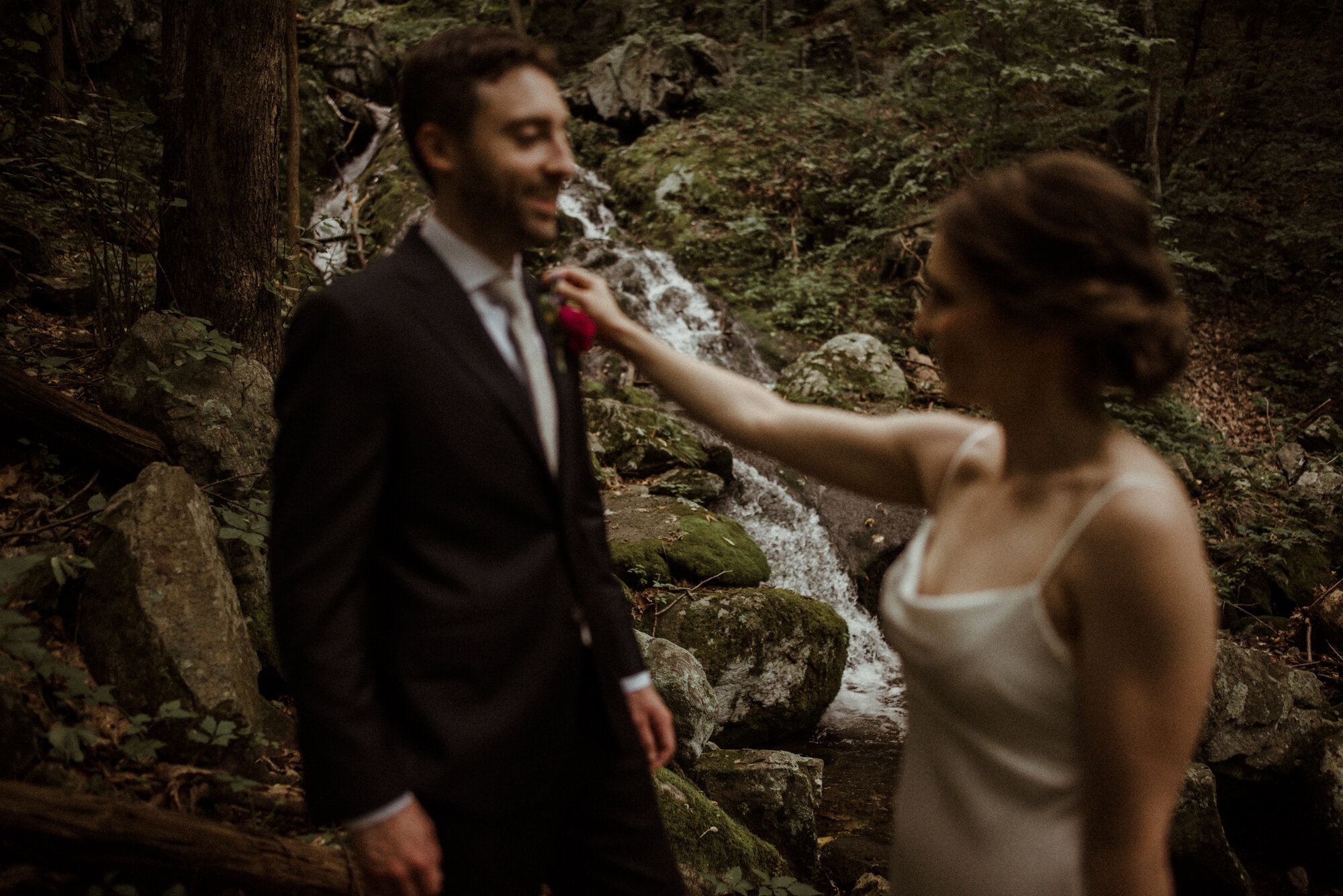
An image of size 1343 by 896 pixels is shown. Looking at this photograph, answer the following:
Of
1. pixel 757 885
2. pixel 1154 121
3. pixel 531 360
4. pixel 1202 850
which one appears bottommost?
pixel 1202 850

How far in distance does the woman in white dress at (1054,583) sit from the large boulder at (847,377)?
319 inches

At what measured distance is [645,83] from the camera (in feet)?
51.0

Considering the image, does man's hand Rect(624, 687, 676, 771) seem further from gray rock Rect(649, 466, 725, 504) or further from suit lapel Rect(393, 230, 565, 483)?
gray rock Rect(649, 466, 725, 504)

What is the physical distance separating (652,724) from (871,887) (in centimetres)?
222

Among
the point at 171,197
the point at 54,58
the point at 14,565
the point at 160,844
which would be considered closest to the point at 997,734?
the point at 160,844

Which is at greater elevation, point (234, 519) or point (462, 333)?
point (462, 333)

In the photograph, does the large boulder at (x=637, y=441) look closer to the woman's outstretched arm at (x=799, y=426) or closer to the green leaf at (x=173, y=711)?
the green leaf at (x=173, y=711)

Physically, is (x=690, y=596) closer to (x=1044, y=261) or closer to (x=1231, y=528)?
(x=1044, y=261)

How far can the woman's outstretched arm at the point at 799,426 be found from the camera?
158 centimetres

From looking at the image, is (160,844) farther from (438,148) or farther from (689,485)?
(689,485)

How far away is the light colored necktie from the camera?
1.53 meters

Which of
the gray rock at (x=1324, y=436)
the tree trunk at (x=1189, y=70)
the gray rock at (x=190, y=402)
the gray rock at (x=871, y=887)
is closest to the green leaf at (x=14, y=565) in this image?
the gray rock at (x=190, y=402)

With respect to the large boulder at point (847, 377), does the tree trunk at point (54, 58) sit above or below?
above

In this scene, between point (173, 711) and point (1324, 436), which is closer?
point (173, 711)
